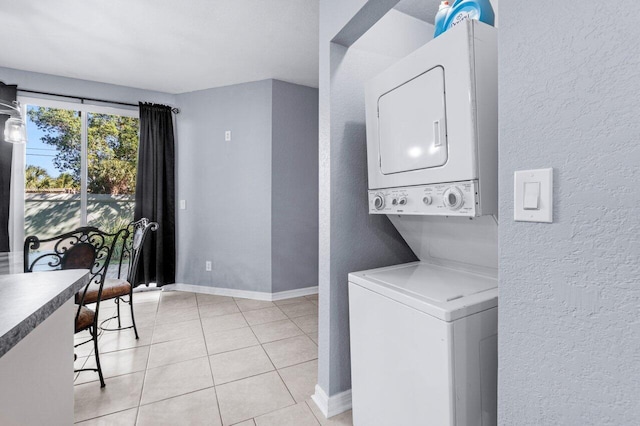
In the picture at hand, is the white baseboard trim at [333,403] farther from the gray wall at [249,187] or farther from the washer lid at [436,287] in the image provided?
the gray wall at [249,187]

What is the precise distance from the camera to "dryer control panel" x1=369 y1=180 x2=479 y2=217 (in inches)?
40.7

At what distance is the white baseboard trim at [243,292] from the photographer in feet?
11.8

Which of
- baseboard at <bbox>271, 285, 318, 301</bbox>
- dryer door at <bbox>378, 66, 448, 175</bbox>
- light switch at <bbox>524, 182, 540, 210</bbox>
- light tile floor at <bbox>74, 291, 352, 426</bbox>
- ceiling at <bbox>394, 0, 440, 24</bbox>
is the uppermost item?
ceiling at <bbox>394, 0, 440, 24</bbox>

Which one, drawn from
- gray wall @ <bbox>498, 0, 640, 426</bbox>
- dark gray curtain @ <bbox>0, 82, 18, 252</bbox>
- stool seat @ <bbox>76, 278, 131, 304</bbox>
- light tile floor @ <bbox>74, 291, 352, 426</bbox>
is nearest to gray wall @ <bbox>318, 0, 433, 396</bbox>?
light tile floor @ <bbox>74, 291, 352, 426</bbox>

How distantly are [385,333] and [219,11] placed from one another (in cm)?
251

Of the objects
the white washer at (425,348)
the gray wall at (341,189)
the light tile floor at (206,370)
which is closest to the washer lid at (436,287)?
the white washer at (425,348)

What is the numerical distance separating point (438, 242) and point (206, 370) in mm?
1786

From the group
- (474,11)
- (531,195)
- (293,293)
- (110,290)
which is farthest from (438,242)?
(293,293)

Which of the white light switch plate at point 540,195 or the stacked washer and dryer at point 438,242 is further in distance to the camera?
the stacked washer and dryer at point 438,242

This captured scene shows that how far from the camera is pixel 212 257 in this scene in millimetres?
3797

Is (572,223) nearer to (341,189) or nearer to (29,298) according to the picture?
(341,189)

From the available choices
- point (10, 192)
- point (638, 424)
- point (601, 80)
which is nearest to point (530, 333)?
point (638, 424)

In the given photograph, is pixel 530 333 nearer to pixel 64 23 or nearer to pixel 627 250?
pixel 627 250

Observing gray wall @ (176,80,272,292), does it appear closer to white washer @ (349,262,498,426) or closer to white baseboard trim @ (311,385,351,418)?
white baseboard trim @ (311,385,351,418)
